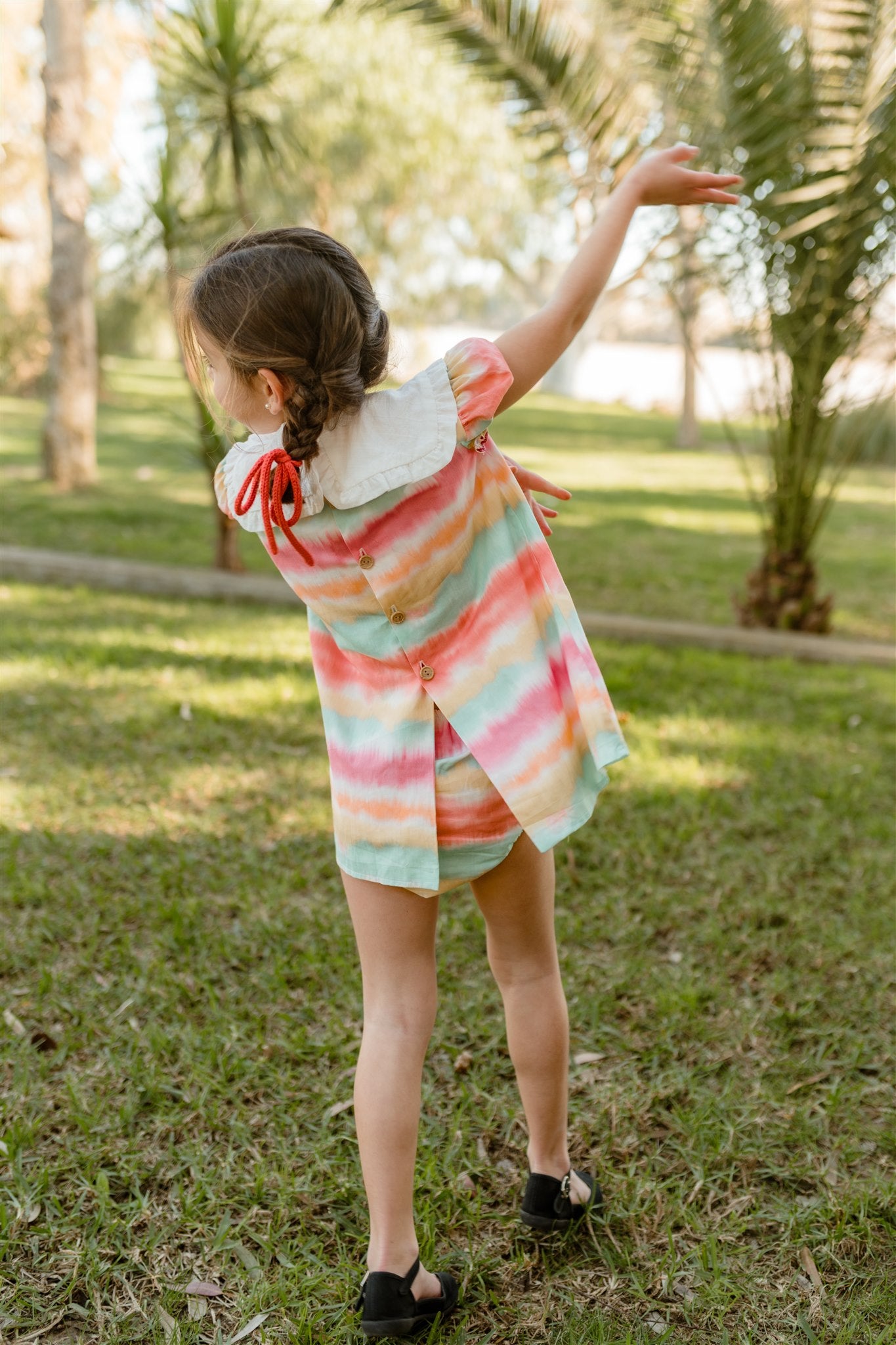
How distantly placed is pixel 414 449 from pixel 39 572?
17.5 ft

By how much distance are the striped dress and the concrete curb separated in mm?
3695

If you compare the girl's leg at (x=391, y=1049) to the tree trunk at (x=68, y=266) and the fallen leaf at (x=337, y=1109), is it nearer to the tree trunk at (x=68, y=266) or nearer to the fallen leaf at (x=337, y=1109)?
the fallen leaf at (x=337, y=1109)

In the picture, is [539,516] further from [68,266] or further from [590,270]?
[68,266]

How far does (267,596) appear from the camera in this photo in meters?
5.98

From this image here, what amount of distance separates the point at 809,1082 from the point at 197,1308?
47.7 inches

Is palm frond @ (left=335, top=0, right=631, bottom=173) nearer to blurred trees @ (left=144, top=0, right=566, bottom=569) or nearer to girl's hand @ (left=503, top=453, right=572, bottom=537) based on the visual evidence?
blurred trees @ (left=144, top=0, right=566, bottom=569)

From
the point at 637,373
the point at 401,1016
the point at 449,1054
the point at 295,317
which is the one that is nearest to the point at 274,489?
the point at 295,317

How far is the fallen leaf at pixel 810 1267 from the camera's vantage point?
1.74 metres

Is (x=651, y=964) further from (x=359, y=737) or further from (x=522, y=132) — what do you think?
(x=522, y=132)

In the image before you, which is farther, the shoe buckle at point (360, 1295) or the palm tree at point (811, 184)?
the palm tree at point (811, 184)

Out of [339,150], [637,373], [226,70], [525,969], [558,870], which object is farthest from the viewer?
[637,373]

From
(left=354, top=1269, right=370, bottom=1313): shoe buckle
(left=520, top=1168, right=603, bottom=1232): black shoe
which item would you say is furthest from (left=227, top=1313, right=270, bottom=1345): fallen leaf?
(left=520, top=1168, right=603, bottom=1232): black shoe

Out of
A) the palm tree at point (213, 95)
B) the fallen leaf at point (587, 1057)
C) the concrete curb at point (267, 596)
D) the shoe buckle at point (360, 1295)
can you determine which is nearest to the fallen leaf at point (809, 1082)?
the fallen leaf at point (587, 1057)

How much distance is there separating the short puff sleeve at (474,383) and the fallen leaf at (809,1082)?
4.81 ft
